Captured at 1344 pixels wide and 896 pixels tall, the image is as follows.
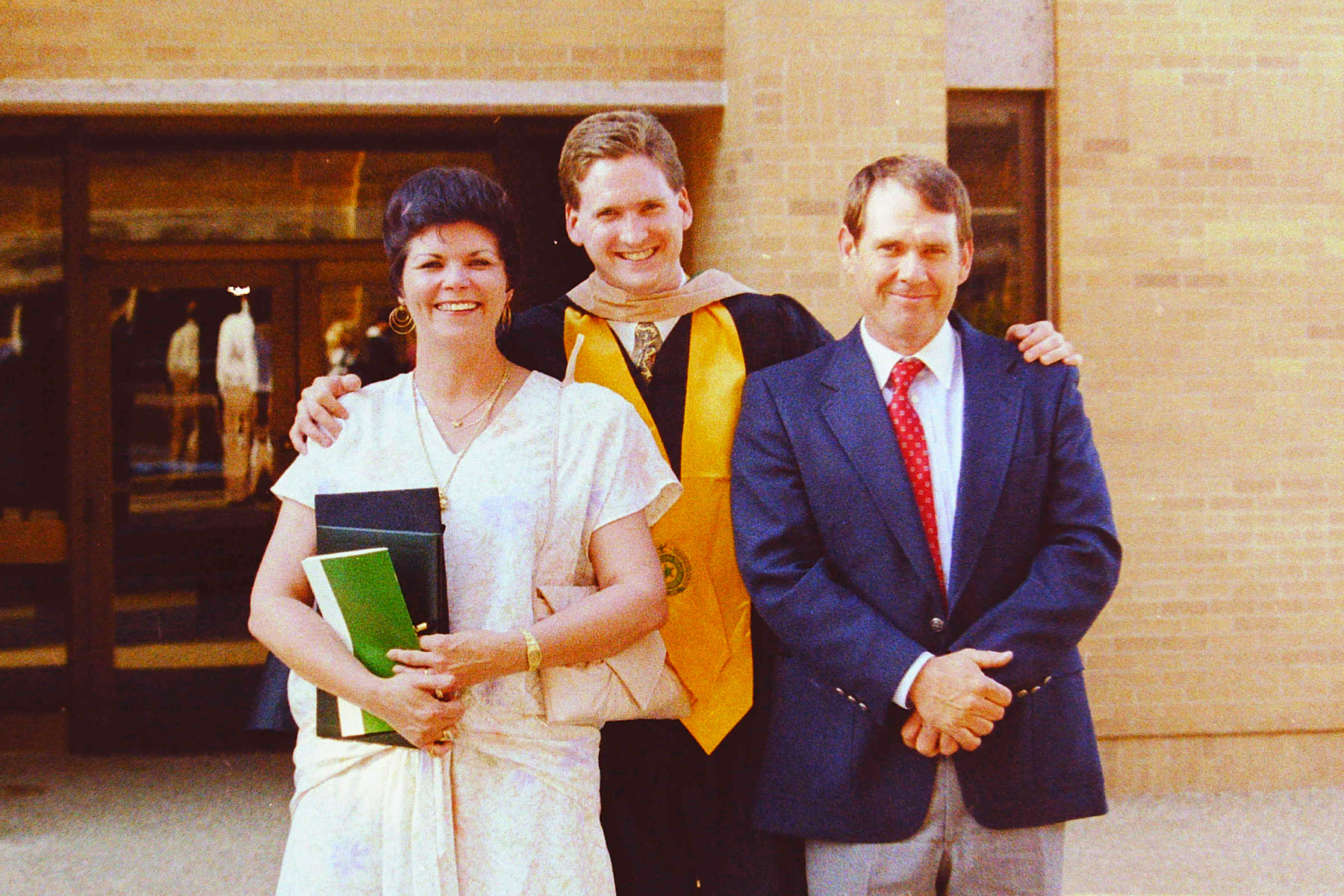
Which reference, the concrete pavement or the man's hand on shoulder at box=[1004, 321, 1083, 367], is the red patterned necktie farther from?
the concrete pavement

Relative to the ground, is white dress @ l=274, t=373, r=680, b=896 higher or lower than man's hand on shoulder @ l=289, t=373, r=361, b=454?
lower

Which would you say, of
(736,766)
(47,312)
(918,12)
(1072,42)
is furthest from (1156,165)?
(47,312)

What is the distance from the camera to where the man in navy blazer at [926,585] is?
8.95 ft

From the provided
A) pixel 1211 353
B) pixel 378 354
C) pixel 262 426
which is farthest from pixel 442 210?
pixel 262 426

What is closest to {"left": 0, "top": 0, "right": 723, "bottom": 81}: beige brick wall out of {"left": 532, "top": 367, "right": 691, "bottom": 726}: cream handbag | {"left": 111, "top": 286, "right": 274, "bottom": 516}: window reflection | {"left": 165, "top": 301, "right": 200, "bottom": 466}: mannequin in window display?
{"left": 111, "top": 286, "right": 274, "bottom": 516}: window reflection

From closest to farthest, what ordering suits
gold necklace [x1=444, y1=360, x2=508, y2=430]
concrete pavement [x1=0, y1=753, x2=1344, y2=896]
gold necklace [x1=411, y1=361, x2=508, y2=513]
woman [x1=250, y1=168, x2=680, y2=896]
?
woman [x1=250, y1=168, x2=680, y2=896] → gold necklace [x1=411, y1=361, x2=508, y2=513] → gold necklace [x1=444, y1=360, x2=508, y2=430] → concrete pavement [x1=0, y1=753, x2=1344, y2=896]

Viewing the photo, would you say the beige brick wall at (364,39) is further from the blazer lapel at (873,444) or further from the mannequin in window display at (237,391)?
the blazer lapel at (873,444)

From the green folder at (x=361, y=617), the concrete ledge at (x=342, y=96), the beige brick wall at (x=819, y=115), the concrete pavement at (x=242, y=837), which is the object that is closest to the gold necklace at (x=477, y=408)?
the green folder at (x=361, y=617)

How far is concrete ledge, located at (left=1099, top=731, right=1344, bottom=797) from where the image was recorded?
21.0 feet

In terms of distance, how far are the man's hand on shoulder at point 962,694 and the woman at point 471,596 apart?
50cm

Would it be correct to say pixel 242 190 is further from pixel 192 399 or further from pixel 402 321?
pixel 402 321

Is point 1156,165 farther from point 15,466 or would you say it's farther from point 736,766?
point 15,466

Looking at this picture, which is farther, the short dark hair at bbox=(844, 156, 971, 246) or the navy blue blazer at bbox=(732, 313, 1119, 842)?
the short dark hair at bbox=(844, 156, 971, 246)

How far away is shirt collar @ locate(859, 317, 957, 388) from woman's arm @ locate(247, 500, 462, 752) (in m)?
1.07
